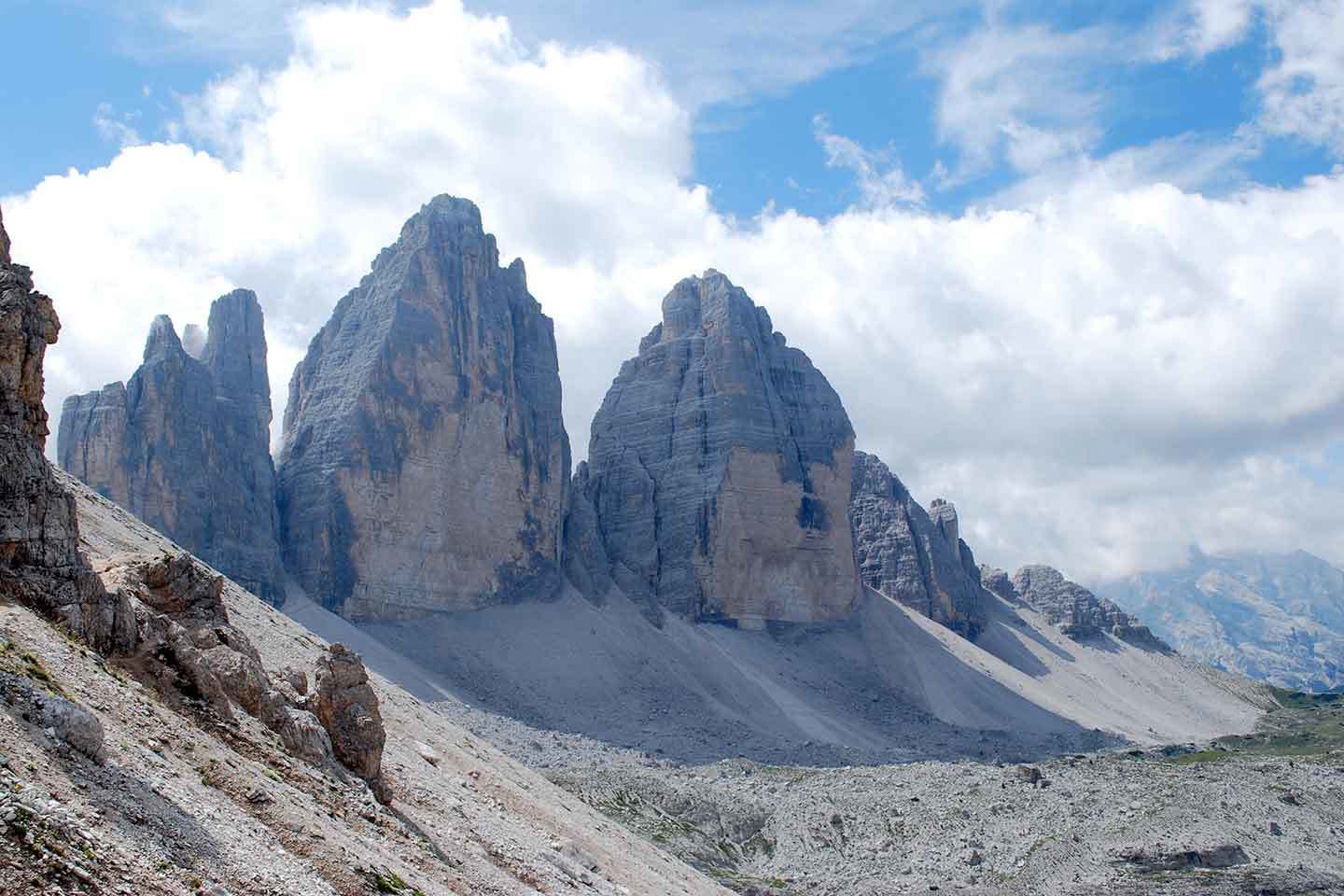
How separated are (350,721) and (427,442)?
8977 cm

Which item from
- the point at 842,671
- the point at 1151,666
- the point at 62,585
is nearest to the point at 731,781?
the point at 842,671

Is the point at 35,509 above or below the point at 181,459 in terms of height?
below

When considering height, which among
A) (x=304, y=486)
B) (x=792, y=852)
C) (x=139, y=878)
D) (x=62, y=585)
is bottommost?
(x=792, y=852)

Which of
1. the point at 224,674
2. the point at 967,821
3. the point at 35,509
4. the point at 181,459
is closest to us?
the point at 35,509

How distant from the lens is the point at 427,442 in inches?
4577

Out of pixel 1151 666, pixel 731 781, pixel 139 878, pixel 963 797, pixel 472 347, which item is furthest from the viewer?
pixel 1151 666

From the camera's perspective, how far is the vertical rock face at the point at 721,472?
441ft

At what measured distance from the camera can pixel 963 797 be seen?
75.9 m

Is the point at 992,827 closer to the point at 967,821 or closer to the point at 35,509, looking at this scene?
the point at 967,821

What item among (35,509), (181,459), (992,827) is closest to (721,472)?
(181,459)

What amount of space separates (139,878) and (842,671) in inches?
4566

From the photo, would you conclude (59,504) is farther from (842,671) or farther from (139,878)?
(842,671)

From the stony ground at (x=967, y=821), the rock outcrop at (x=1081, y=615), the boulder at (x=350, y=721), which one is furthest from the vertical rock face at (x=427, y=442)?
the rock outcrop at (x=1081, y=615)

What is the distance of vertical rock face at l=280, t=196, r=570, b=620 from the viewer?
367 ft
